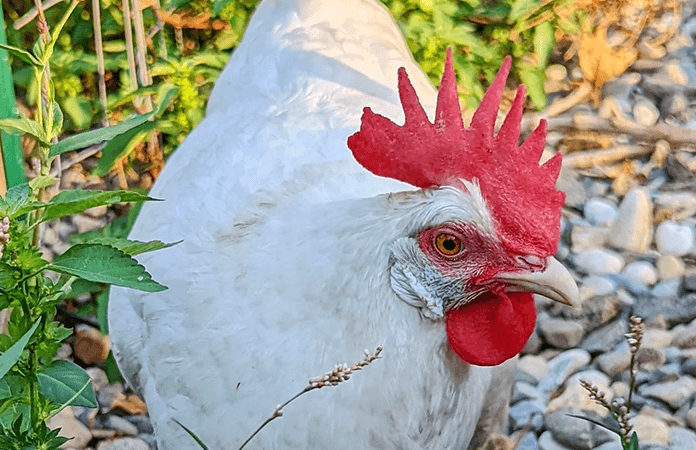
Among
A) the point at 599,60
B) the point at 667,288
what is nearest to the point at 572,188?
the point at 667,288

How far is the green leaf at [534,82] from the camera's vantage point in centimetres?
376

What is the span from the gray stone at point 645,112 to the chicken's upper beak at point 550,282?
2563 mm

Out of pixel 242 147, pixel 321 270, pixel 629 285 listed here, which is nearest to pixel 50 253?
pixel 242 147

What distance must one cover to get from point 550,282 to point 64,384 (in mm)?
907

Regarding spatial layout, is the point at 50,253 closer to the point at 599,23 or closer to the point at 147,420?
the point at 147,420

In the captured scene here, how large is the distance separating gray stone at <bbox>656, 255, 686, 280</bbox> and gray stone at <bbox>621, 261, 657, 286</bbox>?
3 centimetres

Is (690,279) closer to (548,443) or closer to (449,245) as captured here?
(548,443)

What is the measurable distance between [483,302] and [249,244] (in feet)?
1.74

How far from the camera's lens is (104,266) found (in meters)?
1.48

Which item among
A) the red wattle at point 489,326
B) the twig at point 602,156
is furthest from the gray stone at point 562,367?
the red wattle at point 489,326

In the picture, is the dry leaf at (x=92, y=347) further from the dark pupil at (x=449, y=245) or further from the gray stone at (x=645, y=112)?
the gray stone at (x=645, y=112)

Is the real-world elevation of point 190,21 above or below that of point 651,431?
above

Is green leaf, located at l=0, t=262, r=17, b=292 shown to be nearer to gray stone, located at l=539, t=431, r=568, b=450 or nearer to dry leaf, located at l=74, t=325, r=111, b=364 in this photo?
dry leaf, located at l=74, t=325, r=111, b=364

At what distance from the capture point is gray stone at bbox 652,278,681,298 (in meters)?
3.18
